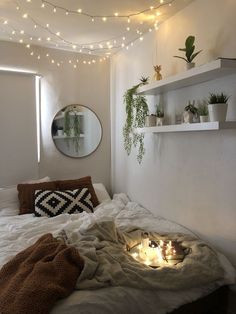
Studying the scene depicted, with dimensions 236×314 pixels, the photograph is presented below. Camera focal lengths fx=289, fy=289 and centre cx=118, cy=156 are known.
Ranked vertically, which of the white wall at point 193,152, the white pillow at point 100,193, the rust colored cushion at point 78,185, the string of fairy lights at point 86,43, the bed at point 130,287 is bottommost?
the bed at point 130,287

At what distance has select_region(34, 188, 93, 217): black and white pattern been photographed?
8.96 ft

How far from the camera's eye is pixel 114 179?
Result: 364 cm

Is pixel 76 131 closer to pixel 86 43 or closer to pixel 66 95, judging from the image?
pixel 66 95

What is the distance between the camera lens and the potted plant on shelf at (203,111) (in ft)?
6.27

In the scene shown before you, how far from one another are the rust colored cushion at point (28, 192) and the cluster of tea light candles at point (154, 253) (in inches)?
53.8

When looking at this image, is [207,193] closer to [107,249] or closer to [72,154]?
[107,249]

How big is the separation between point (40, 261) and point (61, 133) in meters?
2.01

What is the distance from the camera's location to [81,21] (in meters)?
2.50

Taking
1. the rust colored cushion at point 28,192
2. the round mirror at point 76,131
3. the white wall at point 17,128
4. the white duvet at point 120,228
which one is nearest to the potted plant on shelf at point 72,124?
the round mirror at point 76,131

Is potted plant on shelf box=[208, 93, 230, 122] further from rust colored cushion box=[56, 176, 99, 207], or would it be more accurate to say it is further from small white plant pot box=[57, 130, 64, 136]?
small white plant pot box=[57, 130, 64, 136]

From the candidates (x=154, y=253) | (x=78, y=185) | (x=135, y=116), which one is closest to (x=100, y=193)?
(x=78, y=185)

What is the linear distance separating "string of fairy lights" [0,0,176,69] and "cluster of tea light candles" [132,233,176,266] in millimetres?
1751

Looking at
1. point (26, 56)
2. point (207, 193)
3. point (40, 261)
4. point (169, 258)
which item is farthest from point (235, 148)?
point (26, 56)

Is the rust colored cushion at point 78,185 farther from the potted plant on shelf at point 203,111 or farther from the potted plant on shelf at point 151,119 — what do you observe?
the potted plant on shelf at point 203,111
